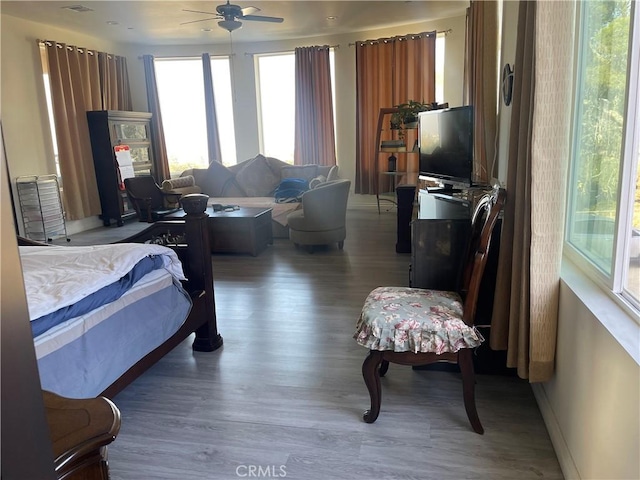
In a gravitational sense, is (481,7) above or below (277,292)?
above

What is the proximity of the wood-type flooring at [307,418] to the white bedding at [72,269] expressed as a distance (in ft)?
2.14

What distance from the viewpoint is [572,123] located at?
1.94 m

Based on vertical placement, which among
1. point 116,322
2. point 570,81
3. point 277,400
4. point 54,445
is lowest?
point 277,400

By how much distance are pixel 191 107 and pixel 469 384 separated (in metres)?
7.53

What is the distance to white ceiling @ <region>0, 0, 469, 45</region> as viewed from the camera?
5.47 m

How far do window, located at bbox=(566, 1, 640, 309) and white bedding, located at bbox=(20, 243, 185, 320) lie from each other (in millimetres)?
1922

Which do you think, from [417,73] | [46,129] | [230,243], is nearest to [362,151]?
[417,73]

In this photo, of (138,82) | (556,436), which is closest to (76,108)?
(138,82)

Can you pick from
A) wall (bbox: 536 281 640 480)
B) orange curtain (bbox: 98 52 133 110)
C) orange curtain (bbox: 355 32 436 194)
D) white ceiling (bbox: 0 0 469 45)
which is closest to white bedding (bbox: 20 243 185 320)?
wall (bbox: 536 281 640 480)

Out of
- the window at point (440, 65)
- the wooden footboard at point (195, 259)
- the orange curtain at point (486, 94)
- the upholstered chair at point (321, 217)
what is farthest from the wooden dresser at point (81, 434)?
the window at point (440, 65)

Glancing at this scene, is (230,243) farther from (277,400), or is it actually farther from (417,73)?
(417,73)

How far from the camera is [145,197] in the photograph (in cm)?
702

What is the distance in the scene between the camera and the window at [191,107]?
26.9ft

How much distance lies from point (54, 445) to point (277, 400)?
1.63 meters
